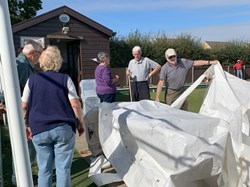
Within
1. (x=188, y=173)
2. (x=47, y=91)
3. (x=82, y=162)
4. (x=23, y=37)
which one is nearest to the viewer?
(x=188, y=173)

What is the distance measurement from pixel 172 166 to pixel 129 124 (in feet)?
2.40

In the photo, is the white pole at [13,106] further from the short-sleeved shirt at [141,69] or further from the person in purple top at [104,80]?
the short-sleeved shirt at [141,69]

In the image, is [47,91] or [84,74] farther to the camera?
[84,74]

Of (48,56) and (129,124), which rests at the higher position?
→ (48,56)

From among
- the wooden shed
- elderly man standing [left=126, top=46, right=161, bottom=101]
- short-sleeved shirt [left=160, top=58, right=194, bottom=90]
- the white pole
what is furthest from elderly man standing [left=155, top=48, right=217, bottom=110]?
the wooden shed

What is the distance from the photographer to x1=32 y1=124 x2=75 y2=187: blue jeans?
3.22 m

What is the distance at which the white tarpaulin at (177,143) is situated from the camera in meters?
2.75

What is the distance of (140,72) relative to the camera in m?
7.11

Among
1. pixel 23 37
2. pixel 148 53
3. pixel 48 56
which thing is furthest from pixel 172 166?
pixel 148 53

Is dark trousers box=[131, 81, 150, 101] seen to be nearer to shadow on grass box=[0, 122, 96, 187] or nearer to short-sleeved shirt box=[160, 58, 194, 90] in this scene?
short-sleeved shirt box=[160, 58, 194, 90]

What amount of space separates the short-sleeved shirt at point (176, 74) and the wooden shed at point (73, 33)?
715 cm

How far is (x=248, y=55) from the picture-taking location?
32.6 metres

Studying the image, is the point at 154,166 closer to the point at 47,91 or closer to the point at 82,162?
the point at 47,91

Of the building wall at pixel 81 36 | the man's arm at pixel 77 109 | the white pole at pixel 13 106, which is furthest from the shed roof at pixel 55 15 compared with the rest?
the white pole at pixel 13 106
